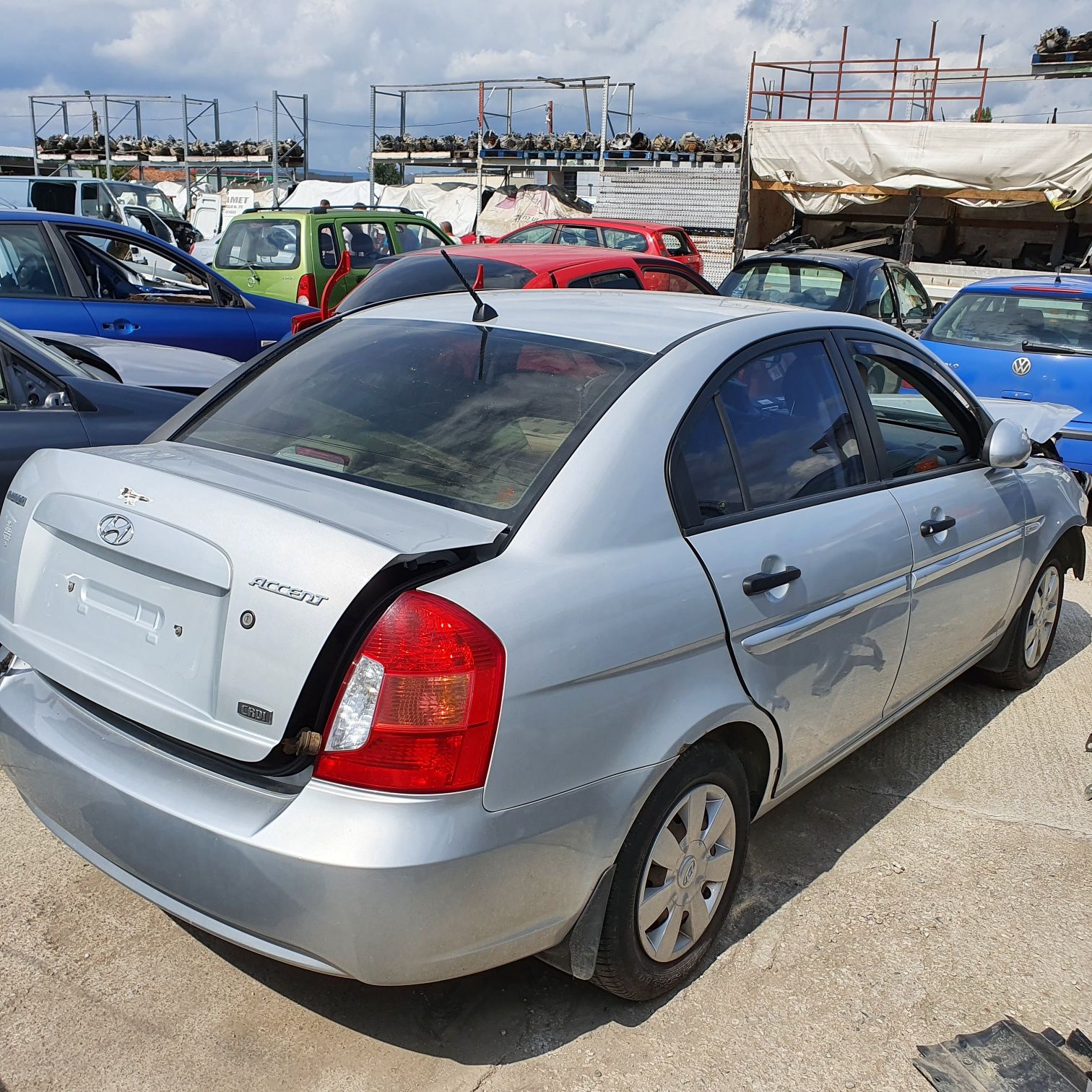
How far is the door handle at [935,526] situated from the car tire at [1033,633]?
3.88 ft

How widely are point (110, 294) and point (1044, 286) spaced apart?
274 inches

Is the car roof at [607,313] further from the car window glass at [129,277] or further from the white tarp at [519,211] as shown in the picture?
the white tarp at [519,211]

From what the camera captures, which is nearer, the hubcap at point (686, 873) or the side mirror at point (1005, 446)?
the hubcap at point (686, 873)

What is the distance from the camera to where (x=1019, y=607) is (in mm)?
4484

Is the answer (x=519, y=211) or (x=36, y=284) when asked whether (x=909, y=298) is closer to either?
(x=36, y=284)

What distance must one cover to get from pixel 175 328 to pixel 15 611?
624cm

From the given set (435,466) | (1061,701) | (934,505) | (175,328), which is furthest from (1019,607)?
(175,328)

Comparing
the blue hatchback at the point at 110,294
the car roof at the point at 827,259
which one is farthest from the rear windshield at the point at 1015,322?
the blue hatchback at the point at 110,294

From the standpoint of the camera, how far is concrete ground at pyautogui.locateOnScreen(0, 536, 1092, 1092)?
2449 mm

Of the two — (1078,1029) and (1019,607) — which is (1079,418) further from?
(1078,1029)

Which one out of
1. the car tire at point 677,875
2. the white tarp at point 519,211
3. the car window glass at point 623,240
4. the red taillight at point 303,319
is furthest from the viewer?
the white tarp at point 519,211

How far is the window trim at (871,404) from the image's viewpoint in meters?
3.39

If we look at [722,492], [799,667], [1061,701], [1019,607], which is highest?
[722,492]

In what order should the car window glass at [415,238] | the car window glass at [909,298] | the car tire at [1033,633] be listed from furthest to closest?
the car window glass at [415,238], the car window glass at [909,298], the car tire at [1033,633]
